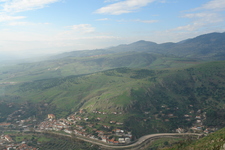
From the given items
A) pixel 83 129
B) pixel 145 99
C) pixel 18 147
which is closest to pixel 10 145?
pixel 18 147

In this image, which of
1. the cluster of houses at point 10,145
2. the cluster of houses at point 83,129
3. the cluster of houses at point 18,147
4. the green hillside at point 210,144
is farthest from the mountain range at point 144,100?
the green hillside at point 210,144

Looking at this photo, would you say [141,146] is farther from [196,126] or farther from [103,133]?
[196,126]

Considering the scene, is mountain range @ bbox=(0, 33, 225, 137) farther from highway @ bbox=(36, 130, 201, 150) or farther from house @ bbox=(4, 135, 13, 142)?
house @ bbox=(4, 135, 13, 142)

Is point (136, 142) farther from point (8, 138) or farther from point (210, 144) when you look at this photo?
point (8, 138)

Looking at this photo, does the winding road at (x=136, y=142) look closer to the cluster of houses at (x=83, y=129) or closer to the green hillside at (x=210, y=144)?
the cluster of houses at (x=83, y=129)

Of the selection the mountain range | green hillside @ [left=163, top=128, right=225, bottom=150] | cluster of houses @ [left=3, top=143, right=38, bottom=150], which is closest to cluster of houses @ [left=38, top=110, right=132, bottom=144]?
the mountain range

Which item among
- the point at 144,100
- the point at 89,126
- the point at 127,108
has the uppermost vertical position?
the point at 144,100
